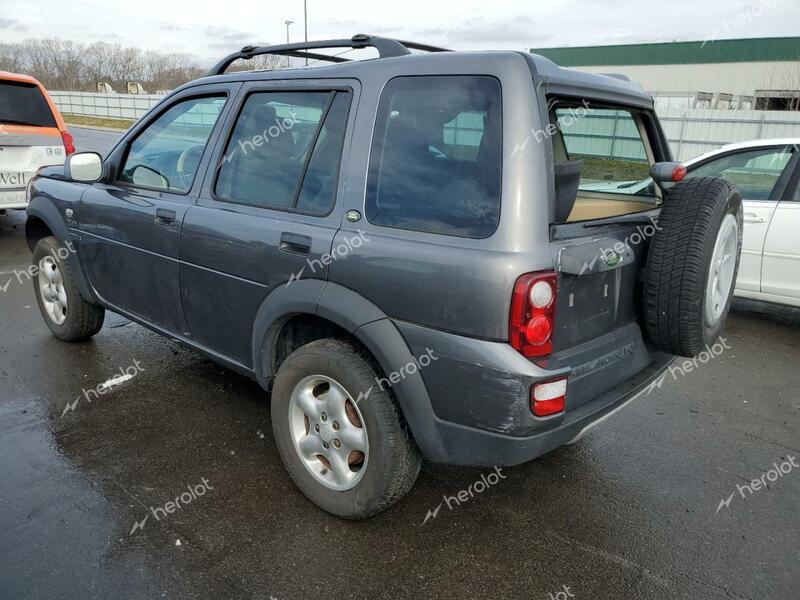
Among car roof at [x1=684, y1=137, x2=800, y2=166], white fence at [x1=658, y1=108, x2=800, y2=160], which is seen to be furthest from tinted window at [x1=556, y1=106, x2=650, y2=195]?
white fence at [x1=658, y1=108, x2=800, y2=160]

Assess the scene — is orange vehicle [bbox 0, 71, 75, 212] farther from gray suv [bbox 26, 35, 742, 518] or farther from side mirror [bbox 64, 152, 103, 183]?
gray suv [bbox 26, 35, 742, 518]

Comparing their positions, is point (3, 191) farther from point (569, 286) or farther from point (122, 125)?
point (122, 125)

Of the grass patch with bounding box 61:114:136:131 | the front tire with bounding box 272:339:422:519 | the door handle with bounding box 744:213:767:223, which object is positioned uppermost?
A: the grass patch with bounding box 61:114:136:131

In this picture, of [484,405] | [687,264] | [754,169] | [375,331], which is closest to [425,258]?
[375,331]

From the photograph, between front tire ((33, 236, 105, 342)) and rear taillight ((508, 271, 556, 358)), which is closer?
rear taillight ((508, 271, 556, 358))

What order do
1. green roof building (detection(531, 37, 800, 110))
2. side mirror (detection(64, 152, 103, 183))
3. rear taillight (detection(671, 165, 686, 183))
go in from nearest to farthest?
rear taillight (detection(671, 165, 686, 183)) → side mirror (detection(64, 152, 103, 183)) → green roof building (detection(531, 37, 800, 110))

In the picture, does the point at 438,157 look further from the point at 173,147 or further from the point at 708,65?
the point at 708,65

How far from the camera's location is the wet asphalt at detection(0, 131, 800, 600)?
2393 mm

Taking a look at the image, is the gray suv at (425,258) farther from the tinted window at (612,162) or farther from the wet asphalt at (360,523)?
the wet asphalt at (360,523)

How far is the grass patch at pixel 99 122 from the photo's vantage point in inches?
1452

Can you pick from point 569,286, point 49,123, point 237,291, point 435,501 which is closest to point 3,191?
point 49,123

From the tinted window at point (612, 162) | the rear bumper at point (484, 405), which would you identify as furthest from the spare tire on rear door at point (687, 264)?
the tinted window at point (612, 162)

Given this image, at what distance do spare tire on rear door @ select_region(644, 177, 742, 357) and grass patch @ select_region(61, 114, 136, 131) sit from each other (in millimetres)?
37366

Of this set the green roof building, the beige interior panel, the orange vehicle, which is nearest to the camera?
the beige interior panel
